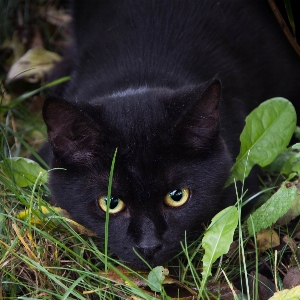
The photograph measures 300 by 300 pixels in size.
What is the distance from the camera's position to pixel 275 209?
161cm

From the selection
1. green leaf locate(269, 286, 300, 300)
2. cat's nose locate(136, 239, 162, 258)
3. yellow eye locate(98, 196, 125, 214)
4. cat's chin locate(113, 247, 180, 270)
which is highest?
green leaf locate(269, 286, 300, 300)

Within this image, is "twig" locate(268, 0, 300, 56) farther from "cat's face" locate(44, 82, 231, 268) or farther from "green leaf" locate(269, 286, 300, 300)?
"green leaf" locate(269, 286, 300, 300)

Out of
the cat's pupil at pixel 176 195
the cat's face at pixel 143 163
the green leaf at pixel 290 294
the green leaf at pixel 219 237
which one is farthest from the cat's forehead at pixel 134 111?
the green leaf at pixel 290 294

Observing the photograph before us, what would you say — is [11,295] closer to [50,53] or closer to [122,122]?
[122,122]

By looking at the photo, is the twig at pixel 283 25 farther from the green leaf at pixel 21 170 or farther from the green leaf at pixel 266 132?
the green leaf at pixel 21 170

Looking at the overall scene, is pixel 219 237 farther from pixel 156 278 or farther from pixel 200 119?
pixel 200 119

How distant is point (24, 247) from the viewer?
159 cm

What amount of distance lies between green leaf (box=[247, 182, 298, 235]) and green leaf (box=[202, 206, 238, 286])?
161 millimetres

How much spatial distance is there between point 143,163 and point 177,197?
15cm

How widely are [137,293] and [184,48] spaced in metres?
0.98

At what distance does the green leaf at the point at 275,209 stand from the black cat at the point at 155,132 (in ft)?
0.48

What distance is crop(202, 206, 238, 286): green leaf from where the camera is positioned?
1479mm

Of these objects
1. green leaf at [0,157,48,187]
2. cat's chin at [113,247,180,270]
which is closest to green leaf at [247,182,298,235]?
cat's chin at [113,247,180,270]

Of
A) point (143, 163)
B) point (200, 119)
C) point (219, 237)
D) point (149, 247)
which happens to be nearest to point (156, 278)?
point (149, 247)
